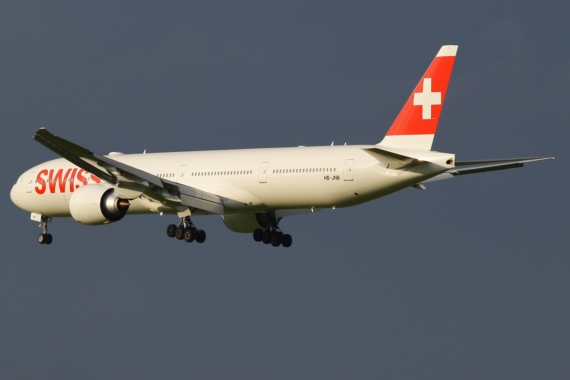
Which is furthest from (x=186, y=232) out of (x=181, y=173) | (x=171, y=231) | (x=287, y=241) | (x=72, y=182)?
(x=72, y=182)

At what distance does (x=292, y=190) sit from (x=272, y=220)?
6416 millimetres

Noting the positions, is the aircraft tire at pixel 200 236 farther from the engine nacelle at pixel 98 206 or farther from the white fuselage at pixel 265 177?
the engine nacelle at pixel 98 206

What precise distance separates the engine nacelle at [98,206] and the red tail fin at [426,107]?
Result: 458 inches

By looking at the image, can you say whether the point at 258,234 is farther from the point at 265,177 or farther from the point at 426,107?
the point at 426,107

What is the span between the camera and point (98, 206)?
51000 millimetres

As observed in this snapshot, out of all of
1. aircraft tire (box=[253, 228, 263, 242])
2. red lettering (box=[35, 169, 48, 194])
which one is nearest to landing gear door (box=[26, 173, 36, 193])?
red lettering (box=[35, 169, 48, 194])

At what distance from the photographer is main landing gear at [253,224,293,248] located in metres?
55.4

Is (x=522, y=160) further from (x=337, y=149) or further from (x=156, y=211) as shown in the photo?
(x=156, y=211)

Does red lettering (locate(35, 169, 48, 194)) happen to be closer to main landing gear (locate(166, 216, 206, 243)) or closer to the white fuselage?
the white fuselage

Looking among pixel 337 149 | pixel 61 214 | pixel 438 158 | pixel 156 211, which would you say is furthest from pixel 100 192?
pixel 438 158

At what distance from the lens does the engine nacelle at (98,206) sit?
167 feet

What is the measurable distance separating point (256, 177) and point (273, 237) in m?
5.84

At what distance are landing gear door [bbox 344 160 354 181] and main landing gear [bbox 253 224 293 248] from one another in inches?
334

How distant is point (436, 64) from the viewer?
1871 inches
